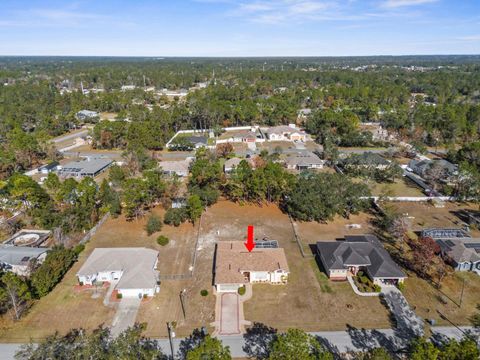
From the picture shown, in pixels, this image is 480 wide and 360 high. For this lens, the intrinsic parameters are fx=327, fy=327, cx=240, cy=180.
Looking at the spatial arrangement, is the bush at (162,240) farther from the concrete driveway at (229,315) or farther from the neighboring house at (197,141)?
the neighboring house at (197,141)

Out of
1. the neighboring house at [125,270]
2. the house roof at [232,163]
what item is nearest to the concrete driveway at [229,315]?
the neighboring house at [125,270]

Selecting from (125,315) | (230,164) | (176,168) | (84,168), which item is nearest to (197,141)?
(176,168)

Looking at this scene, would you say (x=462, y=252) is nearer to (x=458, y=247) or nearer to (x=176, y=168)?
(x=458, y=247)

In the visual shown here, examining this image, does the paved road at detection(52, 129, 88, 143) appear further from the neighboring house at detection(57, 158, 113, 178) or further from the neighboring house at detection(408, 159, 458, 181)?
the neighboring house at detection(408, 159, 458, 181)

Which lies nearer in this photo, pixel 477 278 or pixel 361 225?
pixel 477 278

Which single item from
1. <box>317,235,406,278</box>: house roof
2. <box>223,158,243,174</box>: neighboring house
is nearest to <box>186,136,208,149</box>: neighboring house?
<box>223,158,243,174</box>: neighboring house

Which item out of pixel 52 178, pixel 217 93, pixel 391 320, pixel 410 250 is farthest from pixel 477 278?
pixel 217 93

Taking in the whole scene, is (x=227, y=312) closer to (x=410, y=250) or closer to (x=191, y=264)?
(x=191, y=264)
